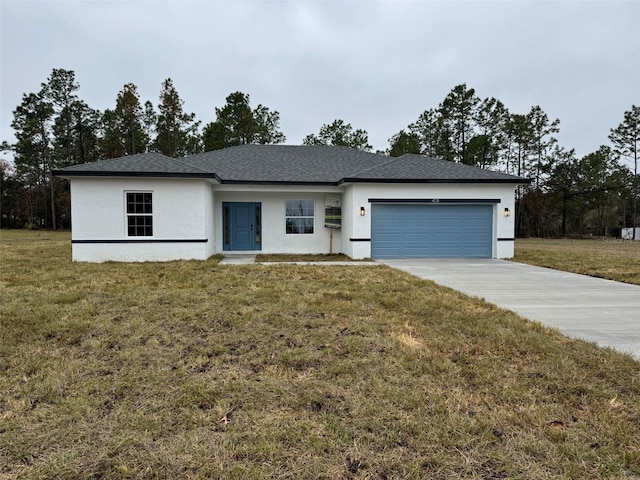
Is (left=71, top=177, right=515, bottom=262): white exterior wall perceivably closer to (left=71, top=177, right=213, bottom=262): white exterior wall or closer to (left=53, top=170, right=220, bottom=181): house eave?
(left=71, top=177, right=213, bottom=262): white exterior wall

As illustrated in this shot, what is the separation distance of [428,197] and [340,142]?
1066 inches

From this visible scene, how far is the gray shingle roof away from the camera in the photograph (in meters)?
11.7

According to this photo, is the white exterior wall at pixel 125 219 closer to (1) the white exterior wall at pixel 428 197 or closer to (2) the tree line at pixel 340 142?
(1) the white exterior wall at pixel 428 197

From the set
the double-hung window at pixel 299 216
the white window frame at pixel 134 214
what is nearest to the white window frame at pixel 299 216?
the double-hung window at pixel 299 216

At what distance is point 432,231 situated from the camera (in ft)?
43.9

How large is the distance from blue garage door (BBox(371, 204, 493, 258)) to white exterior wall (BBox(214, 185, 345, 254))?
2194 millimetres

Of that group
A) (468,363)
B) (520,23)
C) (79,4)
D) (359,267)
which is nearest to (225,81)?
(79,4)

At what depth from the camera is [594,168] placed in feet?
116

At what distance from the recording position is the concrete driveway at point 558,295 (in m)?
4.73

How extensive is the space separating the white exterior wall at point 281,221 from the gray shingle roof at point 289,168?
0.68 meters

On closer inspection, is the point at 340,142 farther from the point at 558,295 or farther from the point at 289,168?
the point at 558,295

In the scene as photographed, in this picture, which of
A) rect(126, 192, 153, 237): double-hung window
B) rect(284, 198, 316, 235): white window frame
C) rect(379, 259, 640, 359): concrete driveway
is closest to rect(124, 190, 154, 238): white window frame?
rect(126, 192, 153, 237): double-hung window

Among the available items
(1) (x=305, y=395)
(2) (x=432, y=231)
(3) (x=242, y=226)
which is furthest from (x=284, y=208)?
(1) (x=305, y=395)

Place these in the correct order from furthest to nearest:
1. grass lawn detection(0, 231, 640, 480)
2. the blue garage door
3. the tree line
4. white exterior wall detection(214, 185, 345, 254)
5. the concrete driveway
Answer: the tree line → white exterior wall detection(214, 185, 345, 254) → the blue garage door → the concrete driveway → grass lawn detection(0, 231, 640, 480)
